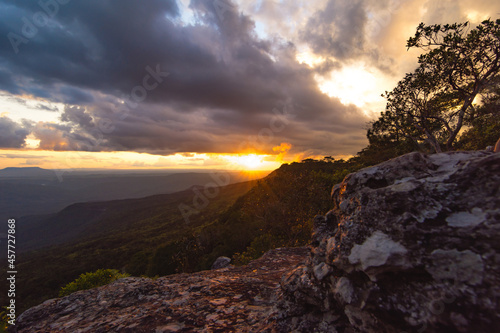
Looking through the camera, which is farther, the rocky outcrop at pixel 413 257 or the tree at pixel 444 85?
the tree at pixel 444 85

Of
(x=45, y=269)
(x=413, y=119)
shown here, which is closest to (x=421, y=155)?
(x=413, y=119)

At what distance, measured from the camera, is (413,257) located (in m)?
3.97

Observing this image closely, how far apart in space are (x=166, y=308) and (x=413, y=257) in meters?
6.74

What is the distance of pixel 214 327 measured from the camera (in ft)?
18.3

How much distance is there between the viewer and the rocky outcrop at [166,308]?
5801 mm

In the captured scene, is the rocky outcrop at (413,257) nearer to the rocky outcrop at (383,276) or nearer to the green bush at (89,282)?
the rocky outcrop at (383,276)

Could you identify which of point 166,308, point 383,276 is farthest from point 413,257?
point 166,308

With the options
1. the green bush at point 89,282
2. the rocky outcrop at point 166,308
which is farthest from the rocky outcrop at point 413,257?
the green bush at point 89,282

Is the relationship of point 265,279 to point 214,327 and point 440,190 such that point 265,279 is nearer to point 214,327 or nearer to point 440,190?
point 214,327

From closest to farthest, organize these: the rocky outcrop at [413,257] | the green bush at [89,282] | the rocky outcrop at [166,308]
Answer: the rocky outcrop at [413,257] → the rocky outcrop at [166,308] → the green bush at [89,282]

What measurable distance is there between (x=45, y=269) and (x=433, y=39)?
166 metres

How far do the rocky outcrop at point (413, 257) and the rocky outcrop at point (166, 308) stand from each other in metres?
1.51

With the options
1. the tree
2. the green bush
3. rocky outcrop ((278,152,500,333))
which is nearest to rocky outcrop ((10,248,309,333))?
rocky outcrop ((278,152,500,333))

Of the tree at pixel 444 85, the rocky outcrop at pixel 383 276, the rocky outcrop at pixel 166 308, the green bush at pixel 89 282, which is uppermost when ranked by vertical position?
the tree at pixel 444 85
